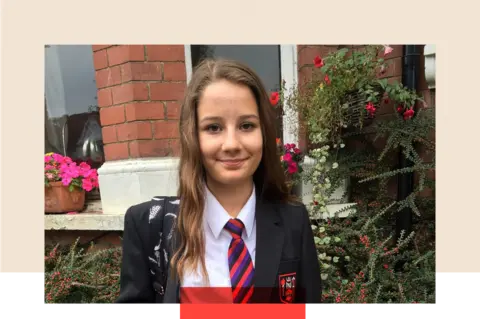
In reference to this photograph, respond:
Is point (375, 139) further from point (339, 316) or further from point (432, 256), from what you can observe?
point (339, 316)

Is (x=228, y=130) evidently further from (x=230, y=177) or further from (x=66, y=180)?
(x=66, y=180)

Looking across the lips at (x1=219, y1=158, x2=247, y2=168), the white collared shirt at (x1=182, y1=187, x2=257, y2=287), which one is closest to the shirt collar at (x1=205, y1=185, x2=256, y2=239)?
the white collared shirt at (x1=182, y1=187, x2=257, y2=287)

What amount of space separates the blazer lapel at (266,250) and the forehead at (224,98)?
0.27m

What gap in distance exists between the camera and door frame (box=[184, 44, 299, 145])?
98cm

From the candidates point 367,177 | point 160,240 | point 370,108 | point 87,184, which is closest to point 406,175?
point 367,177

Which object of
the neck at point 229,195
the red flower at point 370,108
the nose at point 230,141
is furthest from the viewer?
the red flower at point 370,108

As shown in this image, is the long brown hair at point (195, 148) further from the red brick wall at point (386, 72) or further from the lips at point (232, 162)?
the red brick wall at point (386, 72)

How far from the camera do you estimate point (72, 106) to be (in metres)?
1.07

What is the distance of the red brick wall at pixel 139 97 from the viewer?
981 mm

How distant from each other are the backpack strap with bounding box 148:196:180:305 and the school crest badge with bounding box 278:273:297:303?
0.93 ft

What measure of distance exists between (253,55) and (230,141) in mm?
296

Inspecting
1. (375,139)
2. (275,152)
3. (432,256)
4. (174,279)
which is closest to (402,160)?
(375,139)

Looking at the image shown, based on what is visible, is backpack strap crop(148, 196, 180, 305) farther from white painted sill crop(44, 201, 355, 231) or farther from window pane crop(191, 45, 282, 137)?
window pane crop(191, 45, 282, 137)

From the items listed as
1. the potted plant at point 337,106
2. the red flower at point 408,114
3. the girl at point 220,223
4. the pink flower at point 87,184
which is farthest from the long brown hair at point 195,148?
the red flower at point 408,114
